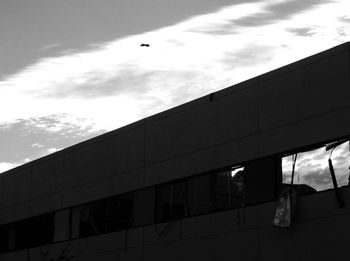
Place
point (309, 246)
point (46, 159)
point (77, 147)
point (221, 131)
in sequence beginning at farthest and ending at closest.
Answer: point (46, 159) < point (77, 147) < point (221, 131) < point (309, 246)

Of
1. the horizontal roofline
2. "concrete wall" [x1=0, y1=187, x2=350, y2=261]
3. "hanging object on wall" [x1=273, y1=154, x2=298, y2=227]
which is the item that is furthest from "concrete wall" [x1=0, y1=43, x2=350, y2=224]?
"concrete wall" [x1=0, y1=187, x2=350, y2=261]

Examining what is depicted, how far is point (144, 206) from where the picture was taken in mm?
22859

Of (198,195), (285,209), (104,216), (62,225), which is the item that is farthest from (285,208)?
(62,225)

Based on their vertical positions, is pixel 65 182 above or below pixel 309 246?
above

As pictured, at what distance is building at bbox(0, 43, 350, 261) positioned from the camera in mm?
17125

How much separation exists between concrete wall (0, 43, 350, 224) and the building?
0.03 m

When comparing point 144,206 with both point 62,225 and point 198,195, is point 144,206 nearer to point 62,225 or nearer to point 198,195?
point 198,195

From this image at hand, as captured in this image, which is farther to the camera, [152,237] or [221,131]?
[152,237]

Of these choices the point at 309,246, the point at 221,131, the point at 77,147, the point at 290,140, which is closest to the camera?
the point at 309,246

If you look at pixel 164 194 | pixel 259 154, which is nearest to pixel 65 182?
pixel 164 194

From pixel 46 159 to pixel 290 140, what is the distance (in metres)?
12.8

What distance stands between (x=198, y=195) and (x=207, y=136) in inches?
69.0

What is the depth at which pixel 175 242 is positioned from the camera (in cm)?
2114

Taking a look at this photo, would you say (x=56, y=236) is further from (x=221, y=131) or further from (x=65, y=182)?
(x=221, y=131)
